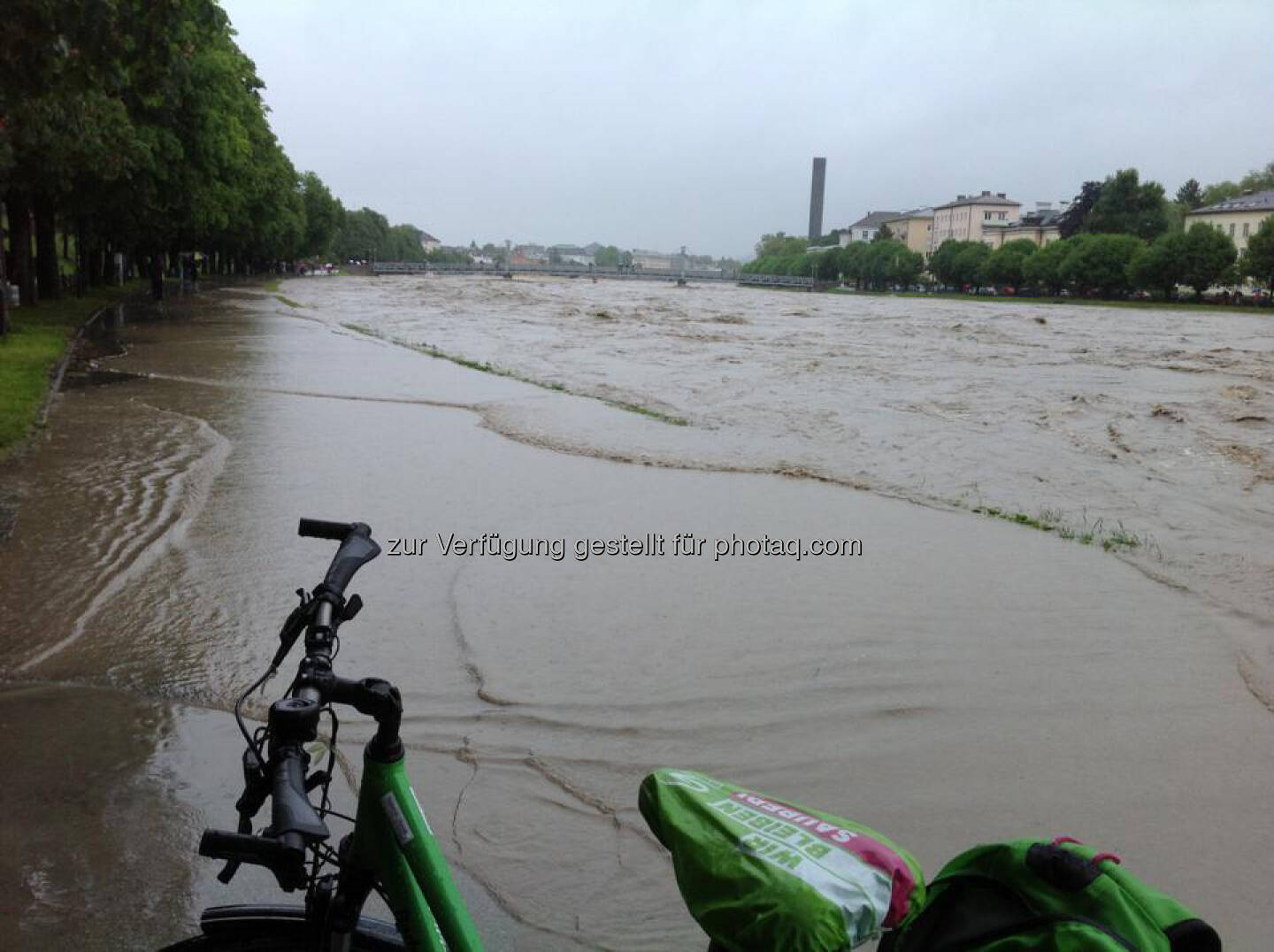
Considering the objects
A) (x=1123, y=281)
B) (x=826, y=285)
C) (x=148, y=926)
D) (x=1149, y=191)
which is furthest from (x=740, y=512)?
(x=826, y=285)

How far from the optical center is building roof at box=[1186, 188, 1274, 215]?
104 meters

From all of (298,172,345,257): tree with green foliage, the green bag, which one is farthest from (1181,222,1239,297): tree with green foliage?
the green bag

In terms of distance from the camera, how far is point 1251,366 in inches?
1095

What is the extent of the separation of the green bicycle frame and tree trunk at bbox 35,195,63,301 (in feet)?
106

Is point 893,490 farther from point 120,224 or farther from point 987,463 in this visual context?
point 120,224

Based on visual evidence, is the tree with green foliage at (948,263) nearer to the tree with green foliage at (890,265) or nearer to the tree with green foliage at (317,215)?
the tree with green foliage at (890,265)

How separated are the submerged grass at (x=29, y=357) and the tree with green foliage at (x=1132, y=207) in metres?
97.5

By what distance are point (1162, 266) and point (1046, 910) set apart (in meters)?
93.2

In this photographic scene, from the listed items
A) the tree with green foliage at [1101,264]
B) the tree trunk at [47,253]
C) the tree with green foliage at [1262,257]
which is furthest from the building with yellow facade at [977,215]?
the tree trunk at [47,253]

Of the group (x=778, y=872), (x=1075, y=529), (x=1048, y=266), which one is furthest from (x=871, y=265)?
(x=778, y=872)

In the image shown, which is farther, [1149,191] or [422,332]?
[1149,191]

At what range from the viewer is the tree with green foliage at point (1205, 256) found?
8125cm

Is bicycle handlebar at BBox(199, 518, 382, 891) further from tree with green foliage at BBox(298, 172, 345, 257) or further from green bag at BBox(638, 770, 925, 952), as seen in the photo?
tree with green foliage at BBox(298, 172, 345, 257)

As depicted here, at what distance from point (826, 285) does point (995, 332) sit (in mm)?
113204
